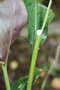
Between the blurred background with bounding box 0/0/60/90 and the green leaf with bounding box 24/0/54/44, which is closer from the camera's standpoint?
the green leaf with bounding box 24/0/54/44

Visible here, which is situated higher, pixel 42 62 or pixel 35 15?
pixel 35 15

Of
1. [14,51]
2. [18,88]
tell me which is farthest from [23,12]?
[14,51]

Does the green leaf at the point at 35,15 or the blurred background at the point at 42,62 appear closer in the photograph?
the green leaf at the point at 35,15

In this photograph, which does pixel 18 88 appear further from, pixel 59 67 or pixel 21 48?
pixel 21 48

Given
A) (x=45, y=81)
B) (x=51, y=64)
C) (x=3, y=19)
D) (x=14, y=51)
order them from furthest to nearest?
(x=14, y=51) < (x=51, y=64) < (x=45, y=81) < (x=3, y=19)

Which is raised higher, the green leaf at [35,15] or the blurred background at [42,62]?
the green leaf at [35,15]

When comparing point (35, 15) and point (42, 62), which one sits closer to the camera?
point (35, 15)

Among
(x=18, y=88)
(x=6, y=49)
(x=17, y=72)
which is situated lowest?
(x=17, y=72)

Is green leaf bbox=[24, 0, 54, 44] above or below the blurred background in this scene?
above
